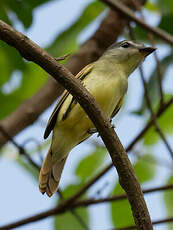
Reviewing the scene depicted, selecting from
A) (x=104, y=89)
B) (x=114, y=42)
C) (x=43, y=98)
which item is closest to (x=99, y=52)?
(x=114, y=42)

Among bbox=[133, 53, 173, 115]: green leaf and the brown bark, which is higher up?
the brown bark

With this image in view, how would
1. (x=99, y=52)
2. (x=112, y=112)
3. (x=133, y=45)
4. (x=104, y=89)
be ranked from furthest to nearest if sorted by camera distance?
(x=99, y=52) < (x=133, y=45) < (x=112, y=112) < (x=104, y=89)

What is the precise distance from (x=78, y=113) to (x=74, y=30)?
1.00 meters

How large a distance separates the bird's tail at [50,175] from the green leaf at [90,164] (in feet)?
0.96

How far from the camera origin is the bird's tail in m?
3.39

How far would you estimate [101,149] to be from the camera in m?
4.14

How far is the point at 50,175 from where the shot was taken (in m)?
3.51

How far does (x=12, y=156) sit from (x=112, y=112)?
46.9 inches

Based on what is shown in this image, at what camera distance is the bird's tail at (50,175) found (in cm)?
339

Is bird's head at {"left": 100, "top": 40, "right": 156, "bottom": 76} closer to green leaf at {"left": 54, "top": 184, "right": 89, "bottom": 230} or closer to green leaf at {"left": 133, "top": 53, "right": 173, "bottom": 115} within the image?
green leaf at {"left": 133, "top": 53, "right": 173, "bottom": 115}

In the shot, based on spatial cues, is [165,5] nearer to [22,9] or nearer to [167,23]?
[167,23]

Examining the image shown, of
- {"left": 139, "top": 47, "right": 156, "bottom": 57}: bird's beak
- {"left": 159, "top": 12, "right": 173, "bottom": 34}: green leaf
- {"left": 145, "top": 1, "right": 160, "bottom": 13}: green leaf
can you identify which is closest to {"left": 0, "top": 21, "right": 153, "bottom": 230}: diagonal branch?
{"left": 139, "top": 47, "right": 156, "bottom": 57}: bird's beak

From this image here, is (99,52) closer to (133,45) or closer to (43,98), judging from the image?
(133,45)

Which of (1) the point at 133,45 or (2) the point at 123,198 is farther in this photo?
(1) the point at 133,45
